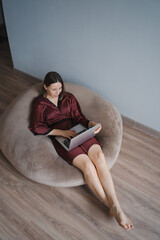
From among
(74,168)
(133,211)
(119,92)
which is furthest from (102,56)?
(133,211)

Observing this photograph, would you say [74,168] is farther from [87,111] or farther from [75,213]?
→ [87,111]

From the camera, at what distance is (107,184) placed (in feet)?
5.71

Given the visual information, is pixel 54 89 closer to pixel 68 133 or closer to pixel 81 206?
pixel 68 133

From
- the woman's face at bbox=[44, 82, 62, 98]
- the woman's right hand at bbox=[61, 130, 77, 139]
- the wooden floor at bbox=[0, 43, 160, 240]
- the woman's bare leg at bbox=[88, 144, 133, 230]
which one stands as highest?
the woman's face at bbox=[44, 82, 62, 98]

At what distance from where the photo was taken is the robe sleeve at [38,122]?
199 cm

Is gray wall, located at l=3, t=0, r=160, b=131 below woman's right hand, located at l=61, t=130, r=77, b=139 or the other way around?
the other way around

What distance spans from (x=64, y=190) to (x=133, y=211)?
0.63 m

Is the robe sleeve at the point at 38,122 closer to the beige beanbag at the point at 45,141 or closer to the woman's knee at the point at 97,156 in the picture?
the beige beanbag at the point at 45,141

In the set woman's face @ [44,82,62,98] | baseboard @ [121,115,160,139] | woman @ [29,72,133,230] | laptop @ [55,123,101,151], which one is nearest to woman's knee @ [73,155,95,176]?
woman @ [29,72,133,230]

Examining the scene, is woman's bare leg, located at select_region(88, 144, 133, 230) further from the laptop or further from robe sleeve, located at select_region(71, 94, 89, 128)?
robe sleeve, located at select_region(71, 94, 89, 128)

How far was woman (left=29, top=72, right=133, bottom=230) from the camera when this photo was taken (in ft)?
5.67

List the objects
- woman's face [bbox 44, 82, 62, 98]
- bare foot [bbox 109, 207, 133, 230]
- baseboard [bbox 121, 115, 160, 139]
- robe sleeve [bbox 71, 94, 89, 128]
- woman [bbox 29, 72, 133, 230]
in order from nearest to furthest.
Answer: bare foot [bbox 109, 207, 133, 230] → woman [bbox 29, 72, 133, 230] → woman's face [bbox 44, 82, 62, 98] → robe sleeve [bbox 71, 94, 89, 128] → baseboard [bbox 121, 115, 160, 139]

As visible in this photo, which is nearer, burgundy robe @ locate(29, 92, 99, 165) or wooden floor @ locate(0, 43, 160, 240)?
wooden floor @ locate(0, 43, 160, 240)

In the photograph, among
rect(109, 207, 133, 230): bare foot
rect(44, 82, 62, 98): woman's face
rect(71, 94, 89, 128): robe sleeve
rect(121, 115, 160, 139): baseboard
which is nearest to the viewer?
rect(109, 207, 133, 230): bare foot
